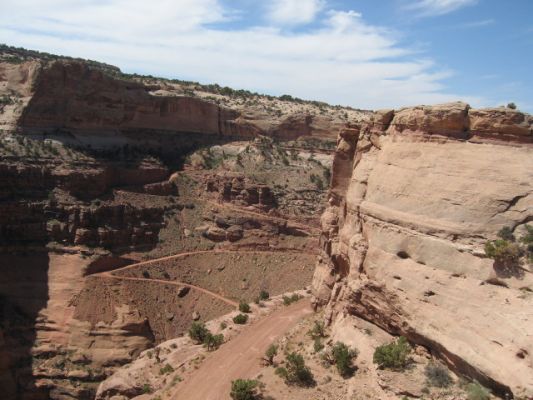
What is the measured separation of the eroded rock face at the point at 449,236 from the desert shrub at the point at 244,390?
5001 millimetres

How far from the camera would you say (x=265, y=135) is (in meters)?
67.7

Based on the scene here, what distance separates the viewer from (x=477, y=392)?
13977 millimetres

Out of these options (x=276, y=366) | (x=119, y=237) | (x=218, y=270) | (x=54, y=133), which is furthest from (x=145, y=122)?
(x=276, y=366)

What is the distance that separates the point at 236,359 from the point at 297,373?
8168 millimetres

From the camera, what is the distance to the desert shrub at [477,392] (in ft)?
45.3

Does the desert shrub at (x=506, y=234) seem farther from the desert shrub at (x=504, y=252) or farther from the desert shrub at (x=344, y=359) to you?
the desert shrub at (x=344, y=359)

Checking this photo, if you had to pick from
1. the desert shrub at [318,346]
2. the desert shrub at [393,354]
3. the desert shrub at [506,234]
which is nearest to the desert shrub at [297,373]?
the desert shrub at [318,346]

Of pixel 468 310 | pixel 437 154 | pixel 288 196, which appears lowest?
pixel 288 196

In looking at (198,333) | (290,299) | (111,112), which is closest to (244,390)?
(198,333)

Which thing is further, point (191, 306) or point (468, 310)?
point (191, 306)

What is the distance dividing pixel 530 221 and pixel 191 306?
1197 inches

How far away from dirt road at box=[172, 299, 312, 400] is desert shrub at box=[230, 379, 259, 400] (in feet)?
8.47

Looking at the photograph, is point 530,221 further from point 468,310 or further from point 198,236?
point 198,236

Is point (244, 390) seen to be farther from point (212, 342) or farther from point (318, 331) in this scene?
point (212, 342)
